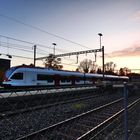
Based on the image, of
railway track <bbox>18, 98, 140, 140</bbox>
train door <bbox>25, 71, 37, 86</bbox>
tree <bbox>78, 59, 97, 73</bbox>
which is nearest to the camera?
railway track <bbox>18, 98, 140, 140</bbox>

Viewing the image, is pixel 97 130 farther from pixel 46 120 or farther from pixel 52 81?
pixel 52 81

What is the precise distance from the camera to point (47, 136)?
8.33m

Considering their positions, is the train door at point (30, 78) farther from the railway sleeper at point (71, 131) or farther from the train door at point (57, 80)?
the railway sleeper at point (71, 131)

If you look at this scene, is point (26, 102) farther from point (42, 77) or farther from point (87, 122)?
point (42, 77)

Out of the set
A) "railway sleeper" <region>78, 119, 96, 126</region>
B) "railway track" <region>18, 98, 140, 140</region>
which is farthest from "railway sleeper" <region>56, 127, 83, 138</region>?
"railway sleeper" <region>78, 119, 96, 126</region>

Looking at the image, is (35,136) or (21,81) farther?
(21,81)

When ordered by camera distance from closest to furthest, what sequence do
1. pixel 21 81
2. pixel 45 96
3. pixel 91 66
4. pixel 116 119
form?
pixel 116 119 → pixel 45 96 → pixel 21 81 → pixel 91 66

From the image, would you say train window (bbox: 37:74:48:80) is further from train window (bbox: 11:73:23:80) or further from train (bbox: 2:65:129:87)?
train window (bbox: 11:73:23:80)

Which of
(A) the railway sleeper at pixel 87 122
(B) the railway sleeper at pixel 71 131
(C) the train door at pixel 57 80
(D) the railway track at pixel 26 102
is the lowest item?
(A) the railway sleeper at pixel 87 122

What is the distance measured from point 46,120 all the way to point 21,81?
57.6 feet

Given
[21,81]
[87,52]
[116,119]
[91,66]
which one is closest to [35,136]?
[116,119]

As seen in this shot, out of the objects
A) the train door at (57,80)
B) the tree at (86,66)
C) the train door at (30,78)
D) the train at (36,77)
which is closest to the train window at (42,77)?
the train at (36,77)

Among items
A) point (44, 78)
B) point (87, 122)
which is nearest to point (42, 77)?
point (44, 78)

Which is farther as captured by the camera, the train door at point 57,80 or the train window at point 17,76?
the train door at point 57,80
